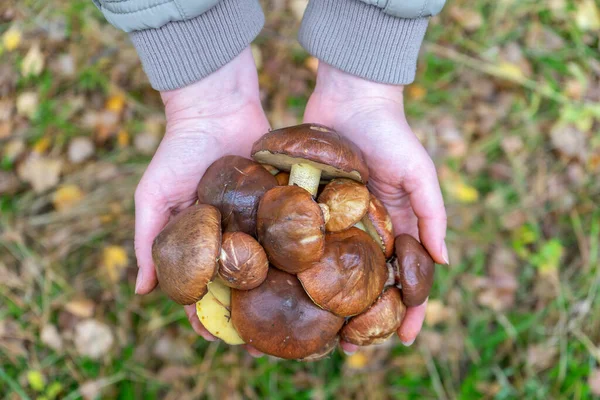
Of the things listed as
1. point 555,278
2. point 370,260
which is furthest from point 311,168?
point 555,278

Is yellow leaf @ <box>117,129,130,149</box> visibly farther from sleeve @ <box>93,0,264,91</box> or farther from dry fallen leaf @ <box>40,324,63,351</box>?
dry fallen leaf @ <box>40,324,63,351</box>

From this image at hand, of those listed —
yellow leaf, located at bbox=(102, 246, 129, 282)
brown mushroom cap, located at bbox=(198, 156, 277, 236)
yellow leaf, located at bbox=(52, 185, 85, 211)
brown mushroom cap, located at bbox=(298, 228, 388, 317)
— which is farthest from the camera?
yellow leaf, located at bbox=(52, 185, 85, 211)

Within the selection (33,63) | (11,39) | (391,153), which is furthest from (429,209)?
(11,39)

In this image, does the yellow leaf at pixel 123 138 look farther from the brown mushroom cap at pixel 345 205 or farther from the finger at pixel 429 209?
the finger at pixel 429 209

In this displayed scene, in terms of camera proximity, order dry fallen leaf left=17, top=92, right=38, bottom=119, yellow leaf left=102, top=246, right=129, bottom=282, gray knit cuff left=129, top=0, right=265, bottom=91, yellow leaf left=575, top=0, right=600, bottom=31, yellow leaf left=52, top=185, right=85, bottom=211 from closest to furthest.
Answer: gray knit cuff left=129, top=0, right=265, bottom=91
yellow leaf left=102, top=246, right=129, bottom=282
yellow leaf left=52, top=185, right=85, bottom=211
dry fallen leaf left=17, top=92, right=38, bottom=119
yellow leaf left=575, top=0, right=600, bottom=31

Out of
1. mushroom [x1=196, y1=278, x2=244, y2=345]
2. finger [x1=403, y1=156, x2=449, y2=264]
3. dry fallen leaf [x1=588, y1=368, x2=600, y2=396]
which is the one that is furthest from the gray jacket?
dry fallen leaf [x1=588, y1=368, x2=600, y2=396]

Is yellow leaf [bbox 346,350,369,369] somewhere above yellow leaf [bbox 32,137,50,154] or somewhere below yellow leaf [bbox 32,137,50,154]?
below
